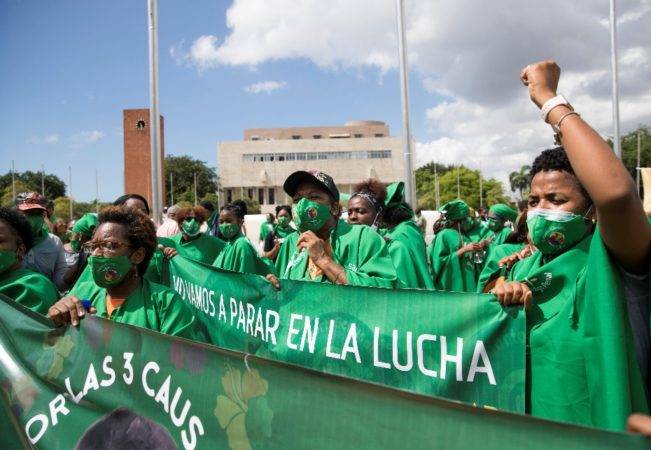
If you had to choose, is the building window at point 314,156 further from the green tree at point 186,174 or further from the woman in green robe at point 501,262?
the woman in green robe at point 501,262

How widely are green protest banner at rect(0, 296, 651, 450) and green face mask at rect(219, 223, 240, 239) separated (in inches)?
197

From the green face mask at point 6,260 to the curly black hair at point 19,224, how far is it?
6.1 inches

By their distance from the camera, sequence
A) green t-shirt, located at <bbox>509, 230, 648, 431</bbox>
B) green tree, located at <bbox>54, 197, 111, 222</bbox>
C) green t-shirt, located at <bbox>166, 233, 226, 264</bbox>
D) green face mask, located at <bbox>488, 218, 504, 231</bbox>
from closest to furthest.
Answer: green t-shirt, located at <bbox>509, 230, 648, 431</bbox>
green t-shirt, located at <bbox>166, 233, 226, 264</bbox>
green face mask, located at <bbox>488, 218, 504, 231</bbox>
green tree, located at <bbox>54, 197, 111, 222</bbox>

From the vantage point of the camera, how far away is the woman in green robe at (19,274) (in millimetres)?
3301

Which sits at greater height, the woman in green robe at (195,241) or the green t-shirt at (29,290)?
the woman in green robe at (195,241)

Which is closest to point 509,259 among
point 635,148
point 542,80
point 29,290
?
point 542,80

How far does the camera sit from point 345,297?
306 cm

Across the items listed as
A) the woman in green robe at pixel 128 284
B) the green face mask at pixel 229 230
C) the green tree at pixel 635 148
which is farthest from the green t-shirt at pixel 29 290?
the green tree at pixel 635 148

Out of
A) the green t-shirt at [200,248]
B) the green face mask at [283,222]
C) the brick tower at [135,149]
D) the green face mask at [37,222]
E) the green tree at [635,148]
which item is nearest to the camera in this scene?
the green face mask at [37,222]

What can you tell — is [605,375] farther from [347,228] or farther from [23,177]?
[23,177]

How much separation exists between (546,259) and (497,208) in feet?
21.4

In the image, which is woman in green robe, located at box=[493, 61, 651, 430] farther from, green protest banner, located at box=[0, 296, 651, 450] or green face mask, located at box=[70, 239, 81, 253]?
green face mask, located at box=[70, 239, 81, 253]

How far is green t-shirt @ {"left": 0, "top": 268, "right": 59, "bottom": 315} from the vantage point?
3.29 metres

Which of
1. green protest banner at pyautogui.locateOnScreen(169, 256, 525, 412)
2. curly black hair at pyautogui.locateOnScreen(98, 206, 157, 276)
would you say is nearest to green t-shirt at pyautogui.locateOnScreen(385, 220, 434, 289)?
green protest banner at pyautogui.locateOnScreen(169, 256, 525, 412)
